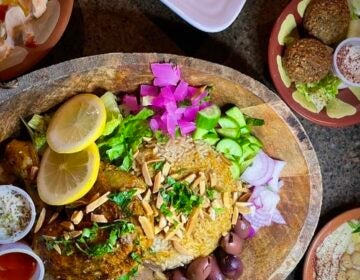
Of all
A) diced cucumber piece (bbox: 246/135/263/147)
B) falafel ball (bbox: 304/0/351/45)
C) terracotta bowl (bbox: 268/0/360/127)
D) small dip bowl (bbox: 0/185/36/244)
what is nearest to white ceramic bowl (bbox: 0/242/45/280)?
small dip bowl (bbox: 0/185/36/244)

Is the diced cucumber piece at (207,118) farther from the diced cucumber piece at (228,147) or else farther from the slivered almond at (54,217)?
the slivered almond at (54,217)

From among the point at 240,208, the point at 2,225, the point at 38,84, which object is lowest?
the point at 2,225

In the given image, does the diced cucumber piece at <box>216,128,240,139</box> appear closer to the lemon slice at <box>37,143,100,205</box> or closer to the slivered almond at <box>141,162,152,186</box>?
the slivered almond at <box>141,162,152,186</box>

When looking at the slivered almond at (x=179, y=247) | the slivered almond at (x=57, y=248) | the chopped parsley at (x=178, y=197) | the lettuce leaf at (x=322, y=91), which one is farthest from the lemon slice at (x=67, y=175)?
the lettuce leaf at (x=322, y=91)

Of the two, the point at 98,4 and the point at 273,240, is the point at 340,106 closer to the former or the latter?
the point at 273,240

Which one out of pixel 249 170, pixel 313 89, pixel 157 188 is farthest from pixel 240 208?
pixel 313 89

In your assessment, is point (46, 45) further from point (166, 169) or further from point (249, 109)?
point (249, 109)

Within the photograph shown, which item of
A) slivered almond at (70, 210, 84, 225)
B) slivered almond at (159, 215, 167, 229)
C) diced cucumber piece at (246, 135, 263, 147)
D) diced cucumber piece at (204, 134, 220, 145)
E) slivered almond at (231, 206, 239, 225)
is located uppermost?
diced cucumber piece at (246, 135, 263, 147)
